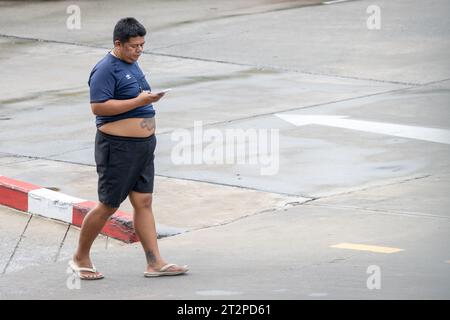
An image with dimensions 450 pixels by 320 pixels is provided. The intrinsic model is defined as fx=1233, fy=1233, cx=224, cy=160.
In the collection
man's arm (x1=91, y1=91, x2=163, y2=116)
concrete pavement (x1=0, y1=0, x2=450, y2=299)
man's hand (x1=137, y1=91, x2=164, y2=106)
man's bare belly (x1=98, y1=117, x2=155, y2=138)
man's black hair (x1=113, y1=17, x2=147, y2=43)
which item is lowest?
concrete pavement (x1=0, y1=0, x2=450, y2=299)

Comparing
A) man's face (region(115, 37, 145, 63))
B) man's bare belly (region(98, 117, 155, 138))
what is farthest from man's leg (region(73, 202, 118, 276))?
man's face (region(115, 37, 145, 63))

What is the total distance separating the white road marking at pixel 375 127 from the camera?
40.2 ft

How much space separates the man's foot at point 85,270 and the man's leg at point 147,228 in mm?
352

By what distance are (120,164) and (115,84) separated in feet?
1.71

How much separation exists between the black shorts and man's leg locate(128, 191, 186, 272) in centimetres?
8

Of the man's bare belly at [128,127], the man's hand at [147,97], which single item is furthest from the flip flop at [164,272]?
the man's hand at [147,97]

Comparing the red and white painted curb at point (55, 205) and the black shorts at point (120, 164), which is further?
the red and white painted curb at point (55, 205)

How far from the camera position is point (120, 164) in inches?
316

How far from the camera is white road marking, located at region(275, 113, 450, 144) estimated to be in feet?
40.2

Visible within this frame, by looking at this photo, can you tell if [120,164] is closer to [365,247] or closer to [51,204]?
[365,247]

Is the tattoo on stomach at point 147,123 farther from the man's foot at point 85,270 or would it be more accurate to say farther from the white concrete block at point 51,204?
the white concrete block at point 51,204

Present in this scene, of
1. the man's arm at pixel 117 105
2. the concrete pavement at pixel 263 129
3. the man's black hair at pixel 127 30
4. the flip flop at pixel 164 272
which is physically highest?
the man's black hair at pixel 127 30

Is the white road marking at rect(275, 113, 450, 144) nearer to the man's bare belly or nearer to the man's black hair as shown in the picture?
the man's bare belly

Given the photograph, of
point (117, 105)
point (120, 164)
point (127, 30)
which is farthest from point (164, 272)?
point (127, 30)
